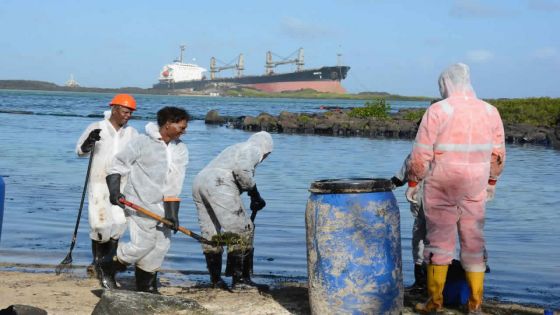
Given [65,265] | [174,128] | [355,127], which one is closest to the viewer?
[174,128]

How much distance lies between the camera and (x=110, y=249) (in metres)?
7.59

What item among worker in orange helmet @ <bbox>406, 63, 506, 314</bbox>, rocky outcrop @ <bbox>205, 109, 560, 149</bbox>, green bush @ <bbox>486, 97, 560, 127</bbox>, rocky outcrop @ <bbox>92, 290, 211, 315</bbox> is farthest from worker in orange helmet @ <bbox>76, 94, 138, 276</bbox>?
green bush @ <bbox>486, 97, 560, 127</bbox>

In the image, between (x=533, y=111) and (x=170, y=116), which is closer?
(x=170, y=116)

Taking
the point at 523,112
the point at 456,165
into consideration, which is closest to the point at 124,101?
the point at 456,165

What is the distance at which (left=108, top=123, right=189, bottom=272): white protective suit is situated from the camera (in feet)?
21.4

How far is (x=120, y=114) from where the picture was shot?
295 inches

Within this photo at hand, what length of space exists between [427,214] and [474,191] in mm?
353

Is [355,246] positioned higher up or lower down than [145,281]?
higher up

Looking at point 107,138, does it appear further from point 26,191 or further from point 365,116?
point 365,116

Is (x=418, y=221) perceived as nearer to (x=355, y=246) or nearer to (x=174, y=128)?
(x=355, y=246)

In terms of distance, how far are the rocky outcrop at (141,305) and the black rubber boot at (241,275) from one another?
3.71 ft

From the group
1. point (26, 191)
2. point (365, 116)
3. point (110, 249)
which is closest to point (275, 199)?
point (26, 191)

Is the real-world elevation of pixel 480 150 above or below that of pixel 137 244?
above

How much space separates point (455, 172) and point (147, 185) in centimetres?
215
